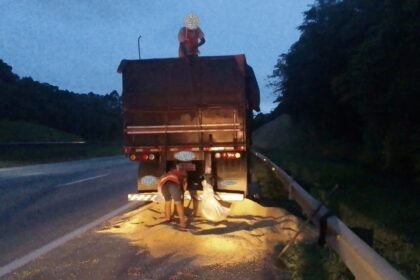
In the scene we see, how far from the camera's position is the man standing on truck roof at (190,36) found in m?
11.9

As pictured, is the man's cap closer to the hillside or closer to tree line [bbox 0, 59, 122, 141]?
the hillside

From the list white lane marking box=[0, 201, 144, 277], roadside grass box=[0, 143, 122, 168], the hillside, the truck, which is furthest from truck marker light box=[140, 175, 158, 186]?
roadside grass box=[0, 143, 122, 168]

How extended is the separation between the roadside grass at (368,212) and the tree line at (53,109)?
32263 millimetres

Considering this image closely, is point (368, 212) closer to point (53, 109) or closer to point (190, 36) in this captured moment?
point (190, 36)

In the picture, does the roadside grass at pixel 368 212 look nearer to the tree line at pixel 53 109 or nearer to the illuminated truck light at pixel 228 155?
the illuminated truck light at pixel 228 155

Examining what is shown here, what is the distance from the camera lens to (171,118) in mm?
11508

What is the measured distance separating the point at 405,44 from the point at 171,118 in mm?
9399

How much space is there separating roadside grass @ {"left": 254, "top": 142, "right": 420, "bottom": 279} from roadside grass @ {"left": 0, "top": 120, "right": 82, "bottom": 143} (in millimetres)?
23980

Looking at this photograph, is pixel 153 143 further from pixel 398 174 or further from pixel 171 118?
pixel 398 174

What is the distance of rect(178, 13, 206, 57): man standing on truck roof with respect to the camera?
1191 centimetres

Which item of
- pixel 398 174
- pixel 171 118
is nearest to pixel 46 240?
pixel 171 118

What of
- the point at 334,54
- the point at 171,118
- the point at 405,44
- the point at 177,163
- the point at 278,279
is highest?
the point at 334,54

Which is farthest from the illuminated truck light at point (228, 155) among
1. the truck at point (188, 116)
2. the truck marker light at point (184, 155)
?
the truck marker light at point (184, 155)

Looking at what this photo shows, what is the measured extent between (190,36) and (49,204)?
16.5ft
